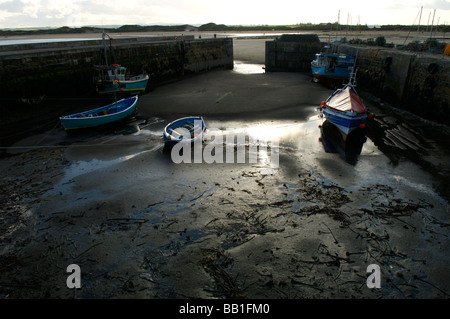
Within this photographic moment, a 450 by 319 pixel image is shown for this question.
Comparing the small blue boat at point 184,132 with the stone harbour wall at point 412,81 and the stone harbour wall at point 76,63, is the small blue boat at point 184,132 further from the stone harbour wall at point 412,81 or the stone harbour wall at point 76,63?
the stone harbour wall at point 412,81

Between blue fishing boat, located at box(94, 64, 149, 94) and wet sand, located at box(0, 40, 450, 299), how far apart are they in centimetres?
818

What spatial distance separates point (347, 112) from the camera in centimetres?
1307

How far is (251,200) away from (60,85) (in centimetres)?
1880

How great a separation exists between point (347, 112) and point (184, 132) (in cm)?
794

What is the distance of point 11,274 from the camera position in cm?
621

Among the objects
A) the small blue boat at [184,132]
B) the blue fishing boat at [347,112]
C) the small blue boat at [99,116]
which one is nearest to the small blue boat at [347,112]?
the blue fishing boat at [347,112]

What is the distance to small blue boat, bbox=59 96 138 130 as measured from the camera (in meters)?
14.3

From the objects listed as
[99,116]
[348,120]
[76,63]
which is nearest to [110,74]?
[76,63]

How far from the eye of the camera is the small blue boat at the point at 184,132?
1234 centimetres

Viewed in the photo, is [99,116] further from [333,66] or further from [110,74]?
[333,66]

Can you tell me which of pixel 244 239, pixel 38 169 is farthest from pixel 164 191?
pixel 38 169

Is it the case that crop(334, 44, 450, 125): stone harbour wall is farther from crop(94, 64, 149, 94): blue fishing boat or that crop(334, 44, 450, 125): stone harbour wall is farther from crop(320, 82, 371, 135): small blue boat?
crop(94, 64, 149, 94): blue fishing boat

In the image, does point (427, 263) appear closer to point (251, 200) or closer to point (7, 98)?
point (251, 200)

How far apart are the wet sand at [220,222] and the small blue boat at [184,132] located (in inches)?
30.8
